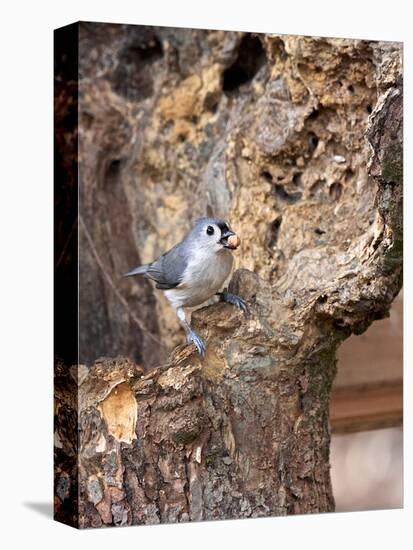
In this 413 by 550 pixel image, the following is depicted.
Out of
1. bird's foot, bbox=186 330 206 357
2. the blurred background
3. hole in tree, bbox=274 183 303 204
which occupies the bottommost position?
the blurred background

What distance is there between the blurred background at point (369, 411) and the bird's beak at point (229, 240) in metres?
0.90

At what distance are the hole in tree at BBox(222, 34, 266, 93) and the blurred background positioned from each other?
1.82 m

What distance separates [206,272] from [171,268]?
0.85 feet

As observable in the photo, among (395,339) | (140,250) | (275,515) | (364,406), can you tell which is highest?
(140,250)

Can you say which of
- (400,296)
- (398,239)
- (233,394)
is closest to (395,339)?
(400,296)

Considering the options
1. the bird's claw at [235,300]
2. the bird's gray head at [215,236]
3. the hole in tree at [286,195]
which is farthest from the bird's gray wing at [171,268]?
the hole in tree at [286,195]

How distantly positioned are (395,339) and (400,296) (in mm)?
297

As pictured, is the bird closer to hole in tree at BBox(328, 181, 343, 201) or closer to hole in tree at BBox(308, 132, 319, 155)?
hole in tree at BBox(328, 181, 343, 201)

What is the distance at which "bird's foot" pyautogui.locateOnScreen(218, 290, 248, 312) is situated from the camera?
17.2 feet

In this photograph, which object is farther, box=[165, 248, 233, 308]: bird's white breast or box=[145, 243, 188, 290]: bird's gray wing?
box=[145, 243, 188, 290]: bird's gray wing

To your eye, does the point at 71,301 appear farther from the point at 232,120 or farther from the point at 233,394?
the point at 232,120

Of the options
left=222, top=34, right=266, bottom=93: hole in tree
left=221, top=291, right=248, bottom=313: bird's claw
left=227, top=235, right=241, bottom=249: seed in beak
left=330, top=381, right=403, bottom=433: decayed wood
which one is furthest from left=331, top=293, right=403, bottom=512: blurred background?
left=222, top=34, right=266, bottom=93: hole in tree

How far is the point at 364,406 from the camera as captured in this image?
5883 millimetres

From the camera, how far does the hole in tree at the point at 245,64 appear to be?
646 cm
